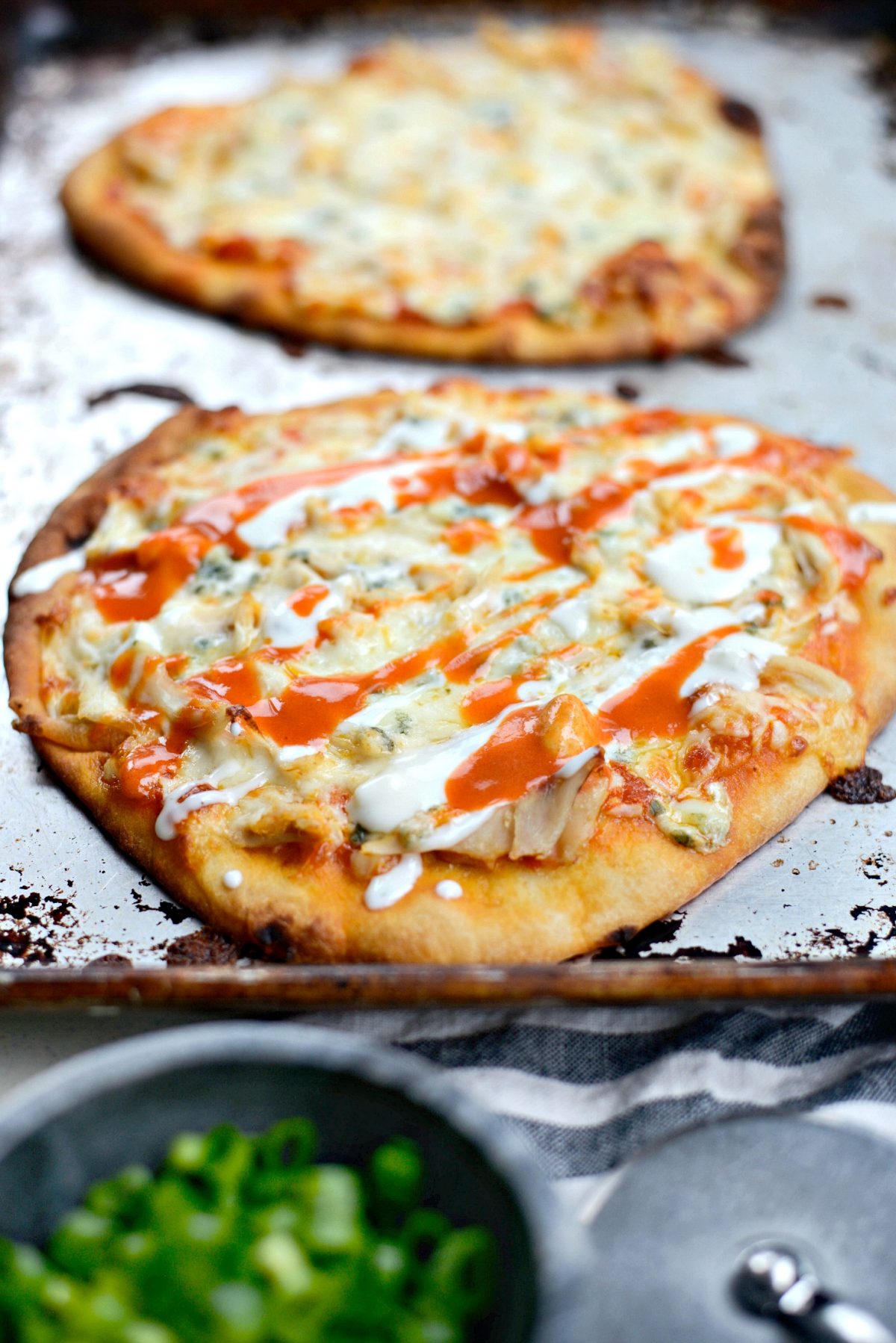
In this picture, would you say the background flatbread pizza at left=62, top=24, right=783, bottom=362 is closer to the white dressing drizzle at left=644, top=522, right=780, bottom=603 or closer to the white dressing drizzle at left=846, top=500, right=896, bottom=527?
the white dressing drizzle at left=846, top=500, right=896, bottom=527

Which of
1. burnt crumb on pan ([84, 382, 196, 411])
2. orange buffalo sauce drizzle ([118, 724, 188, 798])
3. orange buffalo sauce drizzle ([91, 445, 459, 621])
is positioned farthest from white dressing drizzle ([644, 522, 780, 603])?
burnt crumb on pan ([84, 382, 196, 411])

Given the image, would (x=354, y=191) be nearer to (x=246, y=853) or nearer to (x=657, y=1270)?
(x=246, y=853)

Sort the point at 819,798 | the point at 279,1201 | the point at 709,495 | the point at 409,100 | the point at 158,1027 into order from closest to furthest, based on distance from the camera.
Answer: the point at 279,1201 → the point at 158,1027 → the point at 819,798 → the point at 709,495 → the point at 409,100

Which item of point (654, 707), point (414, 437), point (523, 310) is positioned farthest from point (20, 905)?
point (523, 310)

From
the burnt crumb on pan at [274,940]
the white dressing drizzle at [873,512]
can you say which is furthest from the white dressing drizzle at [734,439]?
the burnt crumb on pan at [274,940]

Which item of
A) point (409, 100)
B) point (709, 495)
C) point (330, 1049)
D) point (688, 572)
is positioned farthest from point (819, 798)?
point (409, 100)
